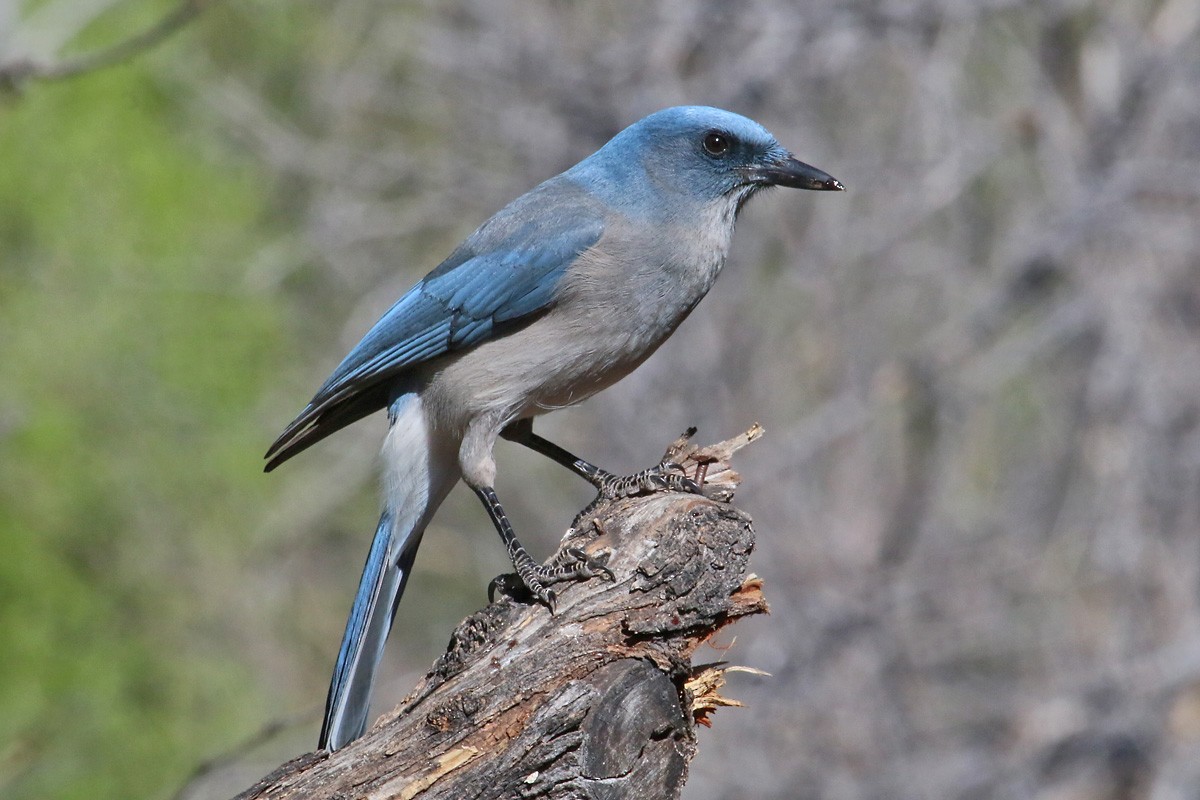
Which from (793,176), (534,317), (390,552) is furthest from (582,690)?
(793,176)

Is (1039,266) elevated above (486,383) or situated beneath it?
elevated above

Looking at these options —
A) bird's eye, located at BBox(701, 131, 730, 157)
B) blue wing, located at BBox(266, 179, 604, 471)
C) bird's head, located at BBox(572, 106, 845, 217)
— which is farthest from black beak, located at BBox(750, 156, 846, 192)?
blue wing, located at BBox(266, 179, 604, 471)

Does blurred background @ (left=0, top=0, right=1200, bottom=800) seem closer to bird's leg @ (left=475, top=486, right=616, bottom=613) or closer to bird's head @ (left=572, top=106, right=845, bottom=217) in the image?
bird's head @ (left=572, top=106, right=845, bottom=217)

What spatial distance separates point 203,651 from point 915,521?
5.14 meters

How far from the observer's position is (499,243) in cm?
460

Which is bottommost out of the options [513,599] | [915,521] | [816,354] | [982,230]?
[513,599]

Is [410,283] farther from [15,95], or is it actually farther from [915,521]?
[15,95]

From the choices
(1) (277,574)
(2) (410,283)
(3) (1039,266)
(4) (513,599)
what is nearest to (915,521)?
(3) (1039,266)

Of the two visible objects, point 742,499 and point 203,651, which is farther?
point 203,651

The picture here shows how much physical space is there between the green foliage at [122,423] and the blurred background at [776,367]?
0.03 m

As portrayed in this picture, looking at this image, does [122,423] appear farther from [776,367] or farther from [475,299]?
[475,299]

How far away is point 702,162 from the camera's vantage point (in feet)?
15.1

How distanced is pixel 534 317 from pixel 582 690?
1.58 metres

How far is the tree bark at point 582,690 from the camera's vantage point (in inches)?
123
